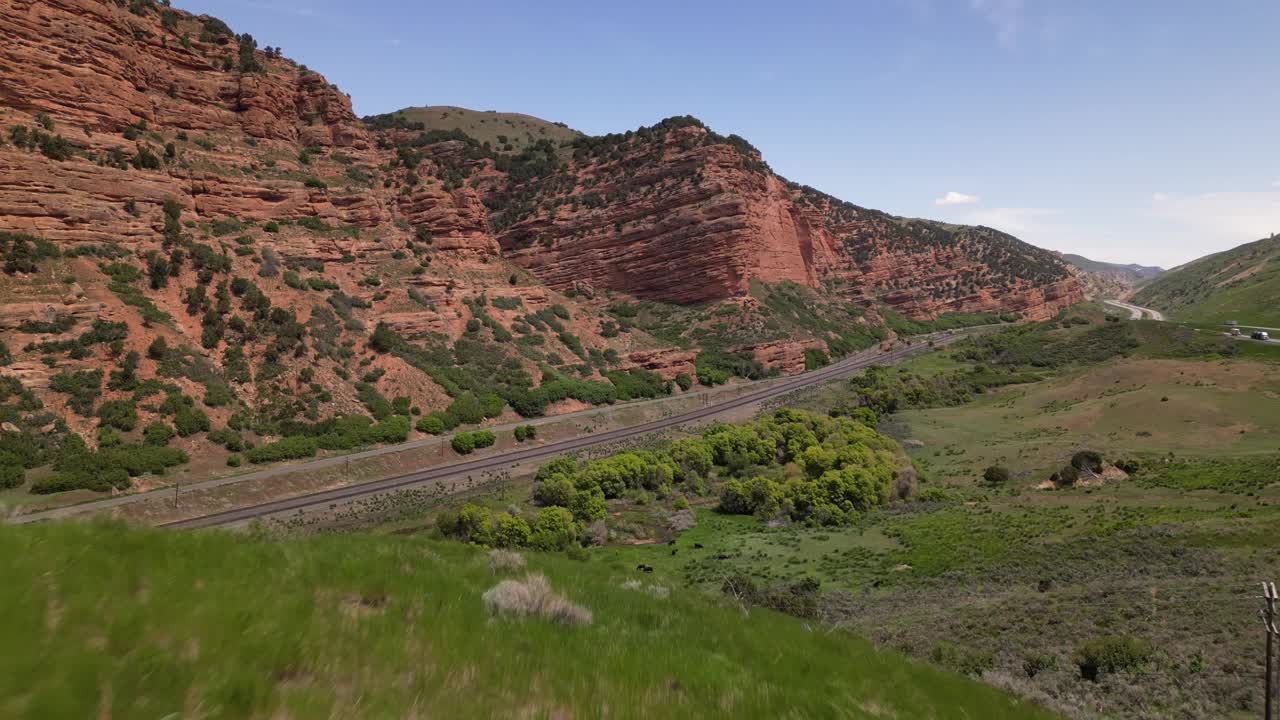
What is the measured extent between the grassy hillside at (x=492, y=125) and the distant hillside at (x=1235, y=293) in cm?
14488

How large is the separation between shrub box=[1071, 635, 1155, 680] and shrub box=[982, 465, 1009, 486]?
24.5m

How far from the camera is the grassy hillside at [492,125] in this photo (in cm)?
13950

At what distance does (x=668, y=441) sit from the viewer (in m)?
45.5

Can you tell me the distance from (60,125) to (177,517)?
32463mm

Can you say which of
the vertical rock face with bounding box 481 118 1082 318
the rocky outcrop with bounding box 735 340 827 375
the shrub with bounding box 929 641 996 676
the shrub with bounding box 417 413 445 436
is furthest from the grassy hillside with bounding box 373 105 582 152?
the shrub with bounding box 929 641 996 676

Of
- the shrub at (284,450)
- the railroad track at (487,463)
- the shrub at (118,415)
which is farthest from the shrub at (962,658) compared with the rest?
the shrub at (118,415)

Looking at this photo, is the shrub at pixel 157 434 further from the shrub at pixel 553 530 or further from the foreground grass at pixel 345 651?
the foreground grass at pixel 345 651

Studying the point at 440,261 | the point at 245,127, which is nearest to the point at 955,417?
the point at 440,261

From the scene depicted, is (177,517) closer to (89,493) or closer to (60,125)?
(89,493)

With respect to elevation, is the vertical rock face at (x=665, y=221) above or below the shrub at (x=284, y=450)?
above

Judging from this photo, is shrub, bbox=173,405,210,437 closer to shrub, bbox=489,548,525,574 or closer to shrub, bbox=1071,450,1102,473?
shrub, bbox=489,548,525,574

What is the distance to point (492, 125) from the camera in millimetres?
148500

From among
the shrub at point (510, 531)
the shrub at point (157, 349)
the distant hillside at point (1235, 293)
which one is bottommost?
the shrub at point (510, 531)

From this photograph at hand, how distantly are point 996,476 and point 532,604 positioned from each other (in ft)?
126
